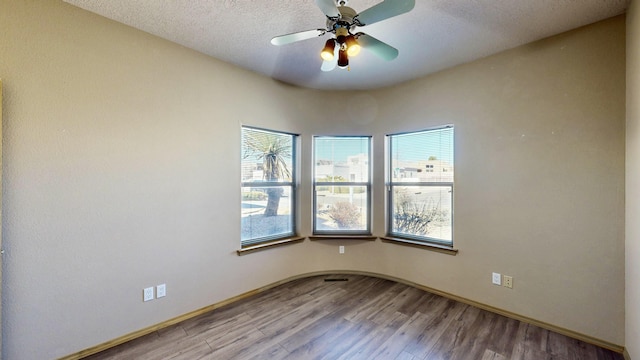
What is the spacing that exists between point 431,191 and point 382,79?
1518mm

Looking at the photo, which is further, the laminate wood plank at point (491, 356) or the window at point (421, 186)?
the window at point (421, 186)

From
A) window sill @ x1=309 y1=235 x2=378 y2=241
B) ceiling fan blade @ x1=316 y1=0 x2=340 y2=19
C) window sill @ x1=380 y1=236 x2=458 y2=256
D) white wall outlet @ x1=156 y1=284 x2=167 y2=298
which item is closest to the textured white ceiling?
ceiling fan blade @ x1=316 y1=0 x2=340 y2=19

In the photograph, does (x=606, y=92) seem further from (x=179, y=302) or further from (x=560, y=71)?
(x=179, y=302)

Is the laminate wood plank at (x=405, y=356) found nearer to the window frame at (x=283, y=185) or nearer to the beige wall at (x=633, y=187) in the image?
the beige wall at (x=633, y=187)

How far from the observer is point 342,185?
370 cm

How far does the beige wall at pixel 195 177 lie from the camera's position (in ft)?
5.99

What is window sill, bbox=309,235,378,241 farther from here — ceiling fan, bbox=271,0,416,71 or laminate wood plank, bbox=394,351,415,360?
ceiling fan, bbox=271,0,416,71

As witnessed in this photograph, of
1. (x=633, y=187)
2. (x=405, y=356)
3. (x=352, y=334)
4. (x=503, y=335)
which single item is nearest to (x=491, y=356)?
(x=503, y=335)

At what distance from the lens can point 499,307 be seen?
8.58 ft

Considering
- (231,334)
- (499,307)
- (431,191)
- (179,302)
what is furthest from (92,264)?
(499,307)

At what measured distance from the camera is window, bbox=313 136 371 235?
369 centimetres

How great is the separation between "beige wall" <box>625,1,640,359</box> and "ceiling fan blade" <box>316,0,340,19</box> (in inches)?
78.8

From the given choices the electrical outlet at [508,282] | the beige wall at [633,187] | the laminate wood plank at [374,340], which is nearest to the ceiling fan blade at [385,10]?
the beige wall at [633,187]

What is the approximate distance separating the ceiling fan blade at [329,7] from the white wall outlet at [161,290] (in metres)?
2.60
